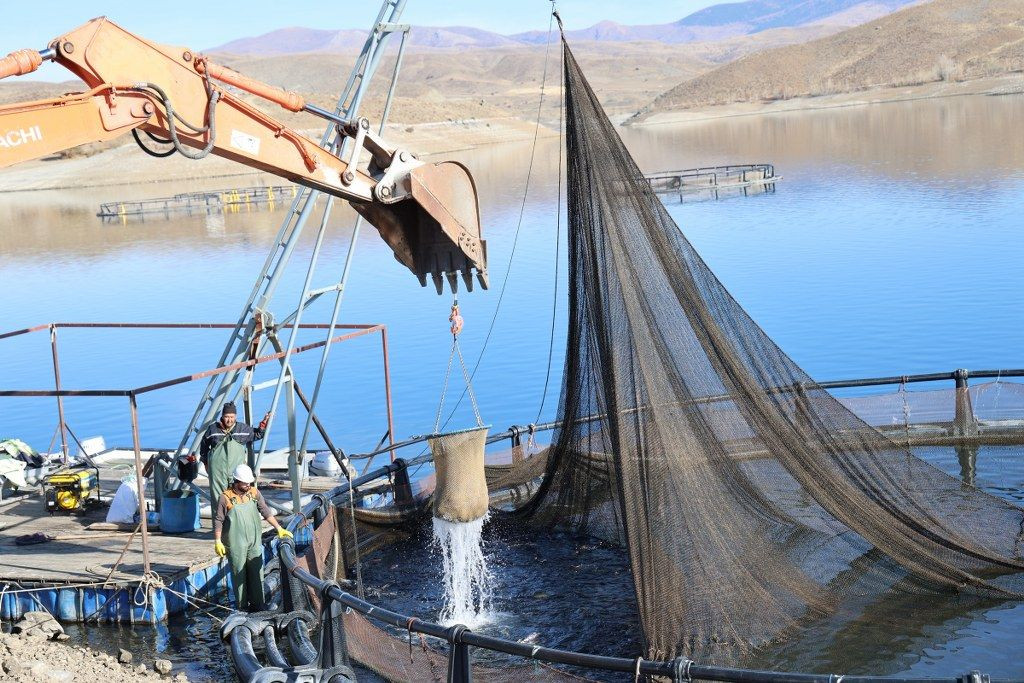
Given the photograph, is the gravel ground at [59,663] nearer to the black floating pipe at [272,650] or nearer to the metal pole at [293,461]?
the black floating pipe at [272,650]

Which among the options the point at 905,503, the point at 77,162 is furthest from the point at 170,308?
the point at 77,162

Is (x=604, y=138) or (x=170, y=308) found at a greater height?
(x=604, y=138)

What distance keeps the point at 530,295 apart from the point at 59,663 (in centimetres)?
2089

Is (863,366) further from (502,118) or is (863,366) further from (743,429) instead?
(502,118)

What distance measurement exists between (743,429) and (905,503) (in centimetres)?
131

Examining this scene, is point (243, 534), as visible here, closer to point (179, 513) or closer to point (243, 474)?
point (243, 474)

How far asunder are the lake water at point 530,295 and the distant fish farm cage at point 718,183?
101 centimetres

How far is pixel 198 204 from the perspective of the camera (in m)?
58.4

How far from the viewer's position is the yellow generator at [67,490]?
12758 mm

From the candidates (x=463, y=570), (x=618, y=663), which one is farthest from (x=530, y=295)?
(x=618, y=663)

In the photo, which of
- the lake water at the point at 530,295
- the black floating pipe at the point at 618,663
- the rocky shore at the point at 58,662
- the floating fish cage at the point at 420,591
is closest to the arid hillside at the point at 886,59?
the lake water at the point at 530,295

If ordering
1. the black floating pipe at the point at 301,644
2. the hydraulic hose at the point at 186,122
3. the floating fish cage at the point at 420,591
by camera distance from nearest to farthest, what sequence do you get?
the floating fish cage at the point at 420,591, the hydraulic hose at the point at 186,122, the black floating pipe at the point at 301,644

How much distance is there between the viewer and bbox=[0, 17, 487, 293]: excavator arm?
25.3 feet

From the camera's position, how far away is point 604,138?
884 cm
